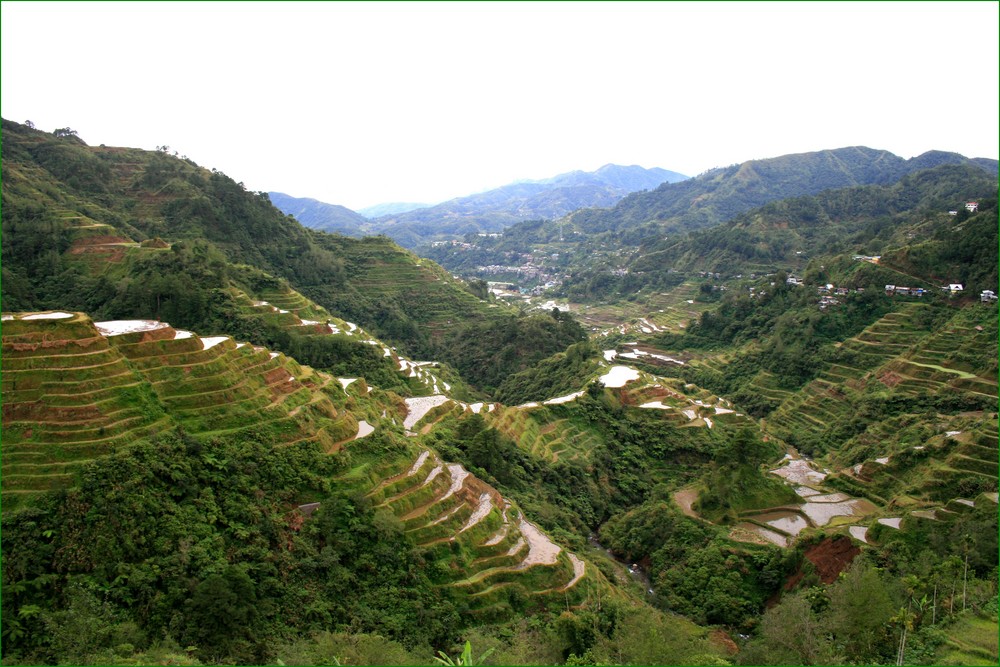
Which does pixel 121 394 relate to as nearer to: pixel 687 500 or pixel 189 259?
pixel 189 259

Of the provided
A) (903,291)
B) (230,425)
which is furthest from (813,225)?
(230,425)

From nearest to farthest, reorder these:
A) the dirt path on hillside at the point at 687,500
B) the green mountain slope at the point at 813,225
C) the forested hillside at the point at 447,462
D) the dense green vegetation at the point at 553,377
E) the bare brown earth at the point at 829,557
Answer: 1. the forested hillside at the point at 447,462
2. the bare brown earth at the point at 829,557
3. the dirt path on hillside at the point at 687,500
4. the dense green vegetation at the point at 553,377
5. the green mountain slope at the point at 813,225

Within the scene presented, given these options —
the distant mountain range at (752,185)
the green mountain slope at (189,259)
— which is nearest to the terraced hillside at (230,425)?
the green mountain slope at (189,259)

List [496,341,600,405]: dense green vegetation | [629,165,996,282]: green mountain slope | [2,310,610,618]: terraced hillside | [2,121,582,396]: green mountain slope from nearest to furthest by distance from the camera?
[2,310,610,618]: terraced hillside
[2,121,582,396]: green mountain slope
[496,341,600,405]: dense green vegetation
[629,165,996,282]: green mountain slope

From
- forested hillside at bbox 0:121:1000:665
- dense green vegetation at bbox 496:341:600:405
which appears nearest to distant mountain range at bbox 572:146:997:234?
forested hillside at bbox 0:121:1000:665

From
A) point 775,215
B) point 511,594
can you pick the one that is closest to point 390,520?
point 511,594

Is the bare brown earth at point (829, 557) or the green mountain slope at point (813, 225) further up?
the green mountain slope at point (813, 225)

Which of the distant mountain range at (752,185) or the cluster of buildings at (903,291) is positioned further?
the distant mountain range at (752,185)

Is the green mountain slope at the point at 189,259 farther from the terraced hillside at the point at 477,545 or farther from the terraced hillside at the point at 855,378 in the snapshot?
the terraced hillside at the point at 855,378

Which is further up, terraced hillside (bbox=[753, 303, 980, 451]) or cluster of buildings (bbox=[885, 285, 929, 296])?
cluster of buildings (bbox=[885, 285, 929, 296])

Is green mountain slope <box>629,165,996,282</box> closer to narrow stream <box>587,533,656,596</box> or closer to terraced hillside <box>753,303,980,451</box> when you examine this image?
terraced hillside <box>753,303,980,451</box>

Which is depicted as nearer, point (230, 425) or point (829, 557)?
point (230, 425)

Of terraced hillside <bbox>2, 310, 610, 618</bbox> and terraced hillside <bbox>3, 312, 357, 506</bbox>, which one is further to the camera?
terraced hillside <bbox>2, 310, 610, 618</bbox>

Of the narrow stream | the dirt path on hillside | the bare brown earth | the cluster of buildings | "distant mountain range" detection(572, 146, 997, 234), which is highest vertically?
"distant mountain range" detection(572, 146, 997, 234)
